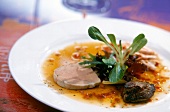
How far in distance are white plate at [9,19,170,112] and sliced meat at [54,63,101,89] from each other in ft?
0.26

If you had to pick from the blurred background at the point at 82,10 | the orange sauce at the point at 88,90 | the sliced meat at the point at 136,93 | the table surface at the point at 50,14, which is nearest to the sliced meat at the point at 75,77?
the orange sauce at the point at 88,90

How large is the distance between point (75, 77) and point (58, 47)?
375mm

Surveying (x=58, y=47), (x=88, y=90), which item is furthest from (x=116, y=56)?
(x=58, y=47)

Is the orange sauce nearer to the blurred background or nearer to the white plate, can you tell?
the white plate

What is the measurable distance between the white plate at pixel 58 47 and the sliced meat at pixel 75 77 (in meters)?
0.08

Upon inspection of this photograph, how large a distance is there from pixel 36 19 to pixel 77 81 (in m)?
0.80

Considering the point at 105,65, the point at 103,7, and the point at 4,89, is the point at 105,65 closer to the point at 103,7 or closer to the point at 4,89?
the point at 4,89

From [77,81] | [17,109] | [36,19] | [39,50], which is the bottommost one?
[17,109]

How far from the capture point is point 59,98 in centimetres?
142

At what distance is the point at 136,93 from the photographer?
57.1 inches

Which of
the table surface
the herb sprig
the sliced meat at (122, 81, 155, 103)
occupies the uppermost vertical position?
the table surface

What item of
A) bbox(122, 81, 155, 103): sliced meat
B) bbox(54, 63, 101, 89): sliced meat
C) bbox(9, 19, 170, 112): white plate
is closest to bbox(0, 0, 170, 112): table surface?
bbox(9, 19, 170, 112): white plate

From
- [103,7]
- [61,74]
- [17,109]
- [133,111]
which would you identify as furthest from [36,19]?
[133,111]

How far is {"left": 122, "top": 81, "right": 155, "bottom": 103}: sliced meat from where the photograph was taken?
145 centimetres
